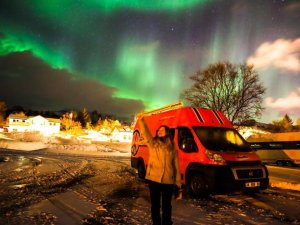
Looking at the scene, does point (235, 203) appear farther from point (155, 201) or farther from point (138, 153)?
point (138, 153)

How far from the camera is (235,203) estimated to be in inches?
368

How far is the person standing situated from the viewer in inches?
219

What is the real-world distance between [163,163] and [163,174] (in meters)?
0.19

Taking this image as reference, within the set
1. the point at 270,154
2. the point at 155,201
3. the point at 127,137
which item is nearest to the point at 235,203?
the point at 155,201

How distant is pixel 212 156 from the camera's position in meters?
9.90

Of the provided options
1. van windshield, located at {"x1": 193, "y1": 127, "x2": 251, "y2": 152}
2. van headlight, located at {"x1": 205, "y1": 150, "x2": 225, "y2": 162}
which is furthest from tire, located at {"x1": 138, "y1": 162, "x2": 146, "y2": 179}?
van headlight, located at {"x1": 205, "y1": 150, "x2": 225, "y2": 162}

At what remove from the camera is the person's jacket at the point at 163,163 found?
5.54 m

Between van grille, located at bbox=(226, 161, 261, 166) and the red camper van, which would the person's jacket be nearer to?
the red camper van

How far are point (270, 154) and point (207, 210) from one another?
1320 inches

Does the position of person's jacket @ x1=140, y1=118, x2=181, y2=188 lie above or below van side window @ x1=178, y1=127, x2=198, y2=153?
below

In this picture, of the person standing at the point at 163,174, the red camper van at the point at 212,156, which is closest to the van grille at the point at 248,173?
the red camper van at the point at 212,156

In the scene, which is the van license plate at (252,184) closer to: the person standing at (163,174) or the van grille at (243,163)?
the van grille at (243,163)

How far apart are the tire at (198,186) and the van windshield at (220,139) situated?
1023mm

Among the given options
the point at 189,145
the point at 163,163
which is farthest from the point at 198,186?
the point at 163,163
